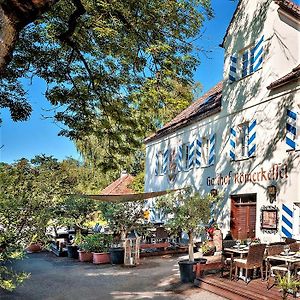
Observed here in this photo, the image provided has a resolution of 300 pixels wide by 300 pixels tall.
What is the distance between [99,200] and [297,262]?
29.9 feet

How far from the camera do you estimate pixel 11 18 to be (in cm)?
360

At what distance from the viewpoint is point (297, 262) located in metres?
7.77

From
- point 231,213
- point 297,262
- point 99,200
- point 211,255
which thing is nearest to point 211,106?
point 231,213

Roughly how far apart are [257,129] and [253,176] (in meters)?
1.70

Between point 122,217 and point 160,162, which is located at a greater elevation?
point 160,162

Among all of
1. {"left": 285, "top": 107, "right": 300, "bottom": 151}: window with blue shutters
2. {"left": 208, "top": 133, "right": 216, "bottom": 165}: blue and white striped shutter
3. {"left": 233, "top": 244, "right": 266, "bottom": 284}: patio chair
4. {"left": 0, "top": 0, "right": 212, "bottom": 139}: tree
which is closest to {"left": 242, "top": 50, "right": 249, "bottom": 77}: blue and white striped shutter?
{"left": 208, "top": 133, "right": 216, "bottom": 165}: blue and white striped shutter

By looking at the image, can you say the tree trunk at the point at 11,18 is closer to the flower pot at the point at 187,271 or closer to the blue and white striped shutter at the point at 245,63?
the flower pot at the point at 187,271

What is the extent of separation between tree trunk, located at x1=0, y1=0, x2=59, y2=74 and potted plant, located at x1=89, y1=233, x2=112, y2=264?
1020cm

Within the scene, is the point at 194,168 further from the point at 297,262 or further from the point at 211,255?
the point at 297,262

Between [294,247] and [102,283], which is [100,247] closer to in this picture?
[102,283]

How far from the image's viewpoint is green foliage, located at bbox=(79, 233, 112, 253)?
13445 mm

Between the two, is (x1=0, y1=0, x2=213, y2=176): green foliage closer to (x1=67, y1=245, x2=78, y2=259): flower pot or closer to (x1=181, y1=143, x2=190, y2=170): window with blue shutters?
(x1=67, y1=245, x2=78, y2=259): flower pot

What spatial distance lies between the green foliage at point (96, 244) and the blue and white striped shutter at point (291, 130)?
7.22 m

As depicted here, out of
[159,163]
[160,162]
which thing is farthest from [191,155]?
[159,163]
